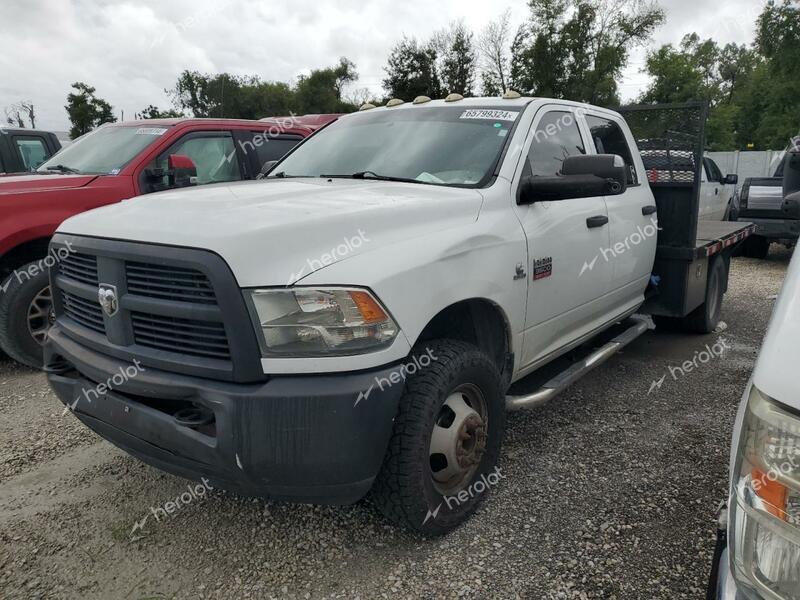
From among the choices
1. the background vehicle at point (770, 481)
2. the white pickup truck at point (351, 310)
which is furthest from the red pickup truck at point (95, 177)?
the background vehicle at point (770, 481)

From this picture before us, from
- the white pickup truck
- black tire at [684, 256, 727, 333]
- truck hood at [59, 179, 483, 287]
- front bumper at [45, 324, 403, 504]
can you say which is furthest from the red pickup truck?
black tire at [684, 256, 727, 333]

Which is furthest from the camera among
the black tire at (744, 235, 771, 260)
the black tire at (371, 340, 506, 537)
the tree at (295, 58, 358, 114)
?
the tree at (295, 58, 358, 114)

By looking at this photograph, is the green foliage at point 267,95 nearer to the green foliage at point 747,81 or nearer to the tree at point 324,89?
the tree at point 324,89

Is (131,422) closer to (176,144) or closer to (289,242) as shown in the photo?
(289,242)

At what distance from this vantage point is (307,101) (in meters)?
56.2

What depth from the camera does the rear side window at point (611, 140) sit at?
404cm

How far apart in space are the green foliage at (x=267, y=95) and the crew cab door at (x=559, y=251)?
51.1 meters

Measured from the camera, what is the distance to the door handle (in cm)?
353

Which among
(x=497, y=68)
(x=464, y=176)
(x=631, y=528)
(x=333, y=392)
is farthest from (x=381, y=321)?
(x=497, y=68)

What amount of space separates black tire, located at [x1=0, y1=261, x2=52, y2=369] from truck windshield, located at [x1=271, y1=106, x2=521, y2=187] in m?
2.23

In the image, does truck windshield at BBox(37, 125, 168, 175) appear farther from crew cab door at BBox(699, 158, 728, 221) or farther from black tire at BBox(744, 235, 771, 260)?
black tire at BBox(744, 235, 771, 260)

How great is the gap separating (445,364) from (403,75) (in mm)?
42625

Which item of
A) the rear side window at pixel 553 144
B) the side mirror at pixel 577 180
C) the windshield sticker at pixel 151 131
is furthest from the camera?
the windshield sticker at pixel 151 131

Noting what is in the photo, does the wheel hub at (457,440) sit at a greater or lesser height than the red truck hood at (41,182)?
lesser
